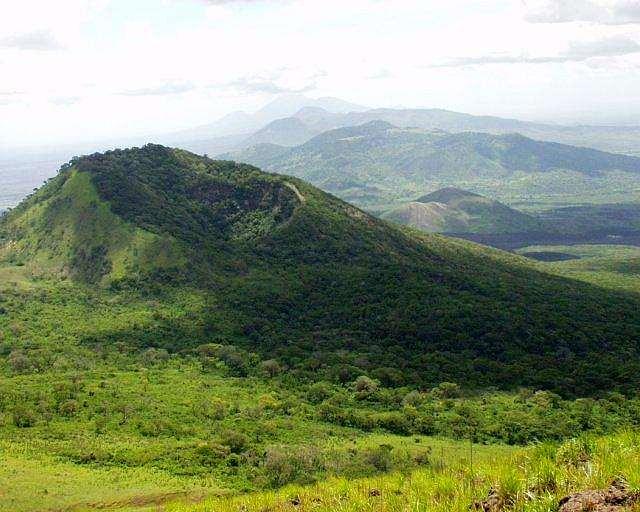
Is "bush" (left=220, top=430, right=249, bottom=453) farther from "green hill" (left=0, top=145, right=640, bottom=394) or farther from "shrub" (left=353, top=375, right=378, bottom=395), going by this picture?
"green hill" (left=0, top=145, right=640, bottom=394)

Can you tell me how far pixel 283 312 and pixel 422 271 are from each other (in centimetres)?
3644

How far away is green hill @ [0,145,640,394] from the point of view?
305 feet

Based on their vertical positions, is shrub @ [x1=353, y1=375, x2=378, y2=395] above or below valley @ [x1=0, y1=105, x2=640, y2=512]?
Answer: below

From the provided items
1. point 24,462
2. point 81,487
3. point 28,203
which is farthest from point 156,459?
point 28,203

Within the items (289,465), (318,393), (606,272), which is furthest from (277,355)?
(606,272)

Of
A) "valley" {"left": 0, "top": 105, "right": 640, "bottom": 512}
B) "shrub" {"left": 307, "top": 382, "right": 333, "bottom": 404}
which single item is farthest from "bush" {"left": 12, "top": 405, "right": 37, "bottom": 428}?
"shrub" {"left": 307, "top": 382, "right": 333, "bottom": 404}

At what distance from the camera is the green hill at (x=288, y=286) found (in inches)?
3656

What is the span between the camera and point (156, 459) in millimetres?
50969

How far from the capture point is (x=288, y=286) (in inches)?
4737

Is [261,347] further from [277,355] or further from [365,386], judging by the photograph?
[365,386]

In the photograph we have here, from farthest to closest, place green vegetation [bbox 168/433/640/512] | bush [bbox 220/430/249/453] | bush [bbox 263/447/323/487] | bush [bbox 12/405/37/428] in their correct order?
bush [bbox 12/405/37/428] < bush [bbox 220/430/249/453] < bush [bbox 263/447/323/487] < green vegetation [bbox 168/433/640/512]

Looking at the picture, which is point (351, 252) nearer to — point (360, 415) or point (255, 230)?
point (255, 230)

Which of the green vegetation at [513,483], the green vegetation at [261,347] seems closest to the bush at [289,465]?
the green vegetation at [261,347]

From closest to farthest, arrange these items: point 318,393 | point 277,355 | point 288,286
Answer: point 318,393 < point 277,355 < point 288,286
